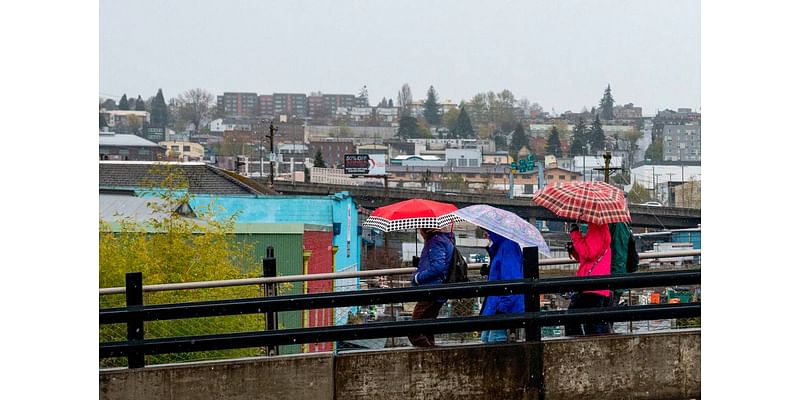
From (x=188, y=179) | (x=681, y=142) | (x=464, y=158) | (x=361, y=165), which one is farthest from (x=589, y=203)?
(x=464, y=158)

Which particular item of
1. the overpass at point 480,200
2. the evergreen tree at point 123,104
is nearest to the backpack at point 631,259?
the overpass at point 480,200

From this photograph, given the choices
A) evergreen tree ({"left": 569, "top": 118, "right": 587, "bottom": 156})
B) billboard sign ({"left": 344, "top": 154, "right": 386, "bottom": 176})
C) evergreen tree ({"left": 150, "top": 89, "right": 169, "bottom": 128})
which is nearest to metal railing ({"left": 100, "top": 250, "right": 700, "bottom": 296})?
billboard sign ({"left": 344, "top": 154, "right": 386, "bottom": 176})

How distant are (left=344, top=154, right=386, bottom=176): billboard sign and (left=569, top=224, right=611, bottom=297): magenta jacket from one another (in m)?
125

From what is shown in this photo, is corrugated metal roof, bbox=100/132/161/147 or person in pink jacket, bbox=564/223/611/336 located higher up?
corrugated metal roof, bbox=100/132/161/147

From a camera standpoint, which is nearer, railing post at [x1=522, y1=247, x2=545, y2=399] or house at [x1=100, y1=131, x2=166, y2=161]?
railing post at [x1=522, y1=247, x2=545, y2=399]

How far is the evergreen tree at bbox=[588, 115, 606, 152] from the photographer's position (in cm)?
18915

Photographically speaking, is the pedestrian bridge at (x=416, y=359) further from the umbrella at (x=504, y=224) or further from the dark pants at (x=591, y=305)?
the umbrella at (x=504, y=224)

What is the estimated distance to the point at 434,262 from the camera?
28.7 ft

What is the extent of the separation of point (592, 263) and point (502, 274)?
0.73m

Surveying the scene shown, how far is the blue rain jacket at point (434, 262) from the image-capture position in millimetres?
8703

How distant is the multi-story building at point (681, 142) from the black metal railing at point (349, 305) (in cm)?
14289

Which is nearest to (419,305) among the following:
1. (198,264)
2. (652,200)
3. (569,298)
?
(569,298)

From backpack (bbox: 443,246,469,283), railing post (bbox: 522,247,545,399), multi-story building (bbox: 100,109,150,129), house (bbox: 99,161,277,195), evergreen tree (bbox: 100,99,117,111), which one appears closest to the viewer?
railing post (bbox: 522,247,545,399)

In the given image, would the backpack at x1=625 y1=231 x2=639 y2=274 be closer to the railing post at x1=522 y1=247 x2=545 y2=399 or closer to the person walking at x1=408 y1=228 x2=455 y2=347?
the railing post at x1=522 y1=247 x2=545 y2=399
